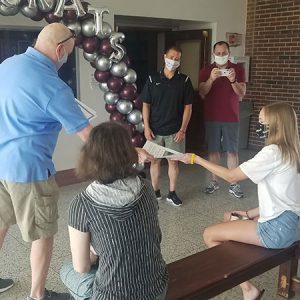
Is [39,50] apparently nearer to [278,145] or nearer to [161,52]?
[278,145]

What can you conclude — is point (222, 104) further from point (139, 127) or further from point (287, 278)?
point (287, 278)

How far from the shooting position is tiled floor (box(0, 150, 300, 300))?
2.45 metres

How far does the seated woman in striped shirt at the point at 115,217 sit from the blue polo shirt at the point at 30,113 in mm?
487

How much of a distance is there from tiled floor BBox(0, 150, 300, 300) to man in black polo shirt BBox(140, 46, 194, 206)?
30 centimetres

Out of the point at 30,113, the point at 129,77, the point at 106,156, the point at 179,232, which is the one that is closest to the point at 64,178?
the point at 129,77

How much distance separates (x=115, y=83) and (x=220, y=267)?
7.29 feet

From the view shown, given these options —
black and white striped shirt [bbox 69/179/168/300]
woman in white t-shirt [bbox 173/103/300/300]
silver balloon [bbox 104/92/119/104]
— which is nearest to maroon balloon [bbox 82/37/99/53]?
silver balloon [bbox 104/92/119/104]

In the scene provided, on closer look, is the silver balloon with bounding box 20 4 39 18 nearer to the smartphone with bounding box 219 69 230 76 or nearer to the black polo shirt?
the black polo shirt

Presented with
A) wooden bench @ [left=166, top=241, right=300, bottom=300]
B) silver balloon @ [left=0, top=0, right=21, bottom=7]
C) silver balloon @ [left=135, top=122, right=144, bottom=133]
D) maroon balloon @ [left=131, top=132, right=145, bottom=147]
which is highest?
silver balloon @ [left=0, top=0, right=21, bottom=7]

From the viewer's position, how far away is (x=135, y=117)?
3.78 metres

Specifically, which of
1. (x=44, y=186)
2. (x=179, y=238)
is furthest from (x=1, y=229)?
(x=179, y=238)

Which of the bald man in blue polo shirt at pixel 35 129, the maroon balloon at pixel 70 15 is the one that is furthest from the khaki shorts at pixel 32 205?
the maroon balloon at pixel 70 15

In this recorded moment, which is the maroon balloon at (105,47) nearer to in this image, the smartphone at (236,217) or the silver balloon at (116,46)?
the silver balloon at (116,46)

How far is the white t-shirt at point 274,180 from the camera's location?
6.30ft
